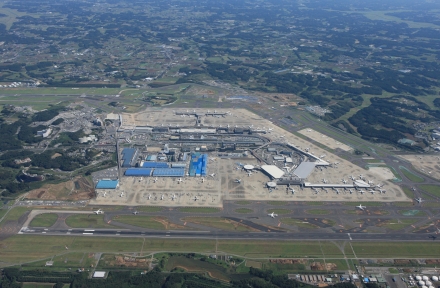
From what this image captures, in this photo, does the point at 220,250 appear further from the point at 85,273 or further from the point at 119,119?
the point at 119,119

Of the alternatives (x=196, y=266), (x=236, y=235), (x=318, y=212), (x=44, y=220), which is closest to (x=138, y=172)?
(x=44, y=220)

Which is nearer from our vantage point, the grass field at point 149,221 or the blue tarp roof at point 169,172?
the grass field at point 149,221

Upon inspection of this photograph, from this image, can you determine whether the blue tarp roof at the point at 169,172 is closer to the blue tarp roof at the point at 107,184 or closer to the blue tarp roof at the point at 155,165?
the blue tarp roof at the point at 155,165

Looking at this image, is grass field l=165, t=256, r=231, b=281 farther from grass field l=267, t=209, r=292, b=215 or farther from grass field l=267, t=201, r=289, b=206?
grass field l=267, t=201, r=289, b=206

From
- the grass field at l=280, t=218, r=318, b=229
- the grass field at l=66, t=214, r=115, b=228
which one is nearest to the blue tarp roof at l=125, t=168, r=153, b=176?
the grass field at l=66, t=214, r=115, b=228

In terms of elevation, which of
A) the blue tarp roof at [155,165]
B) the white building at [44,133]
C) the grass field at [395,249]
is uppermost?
the grass field at [395,249]

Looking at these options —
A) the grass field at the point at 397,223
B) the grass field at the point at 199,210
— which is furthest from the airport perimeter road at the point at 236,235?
the grass field at the point at 199,210
